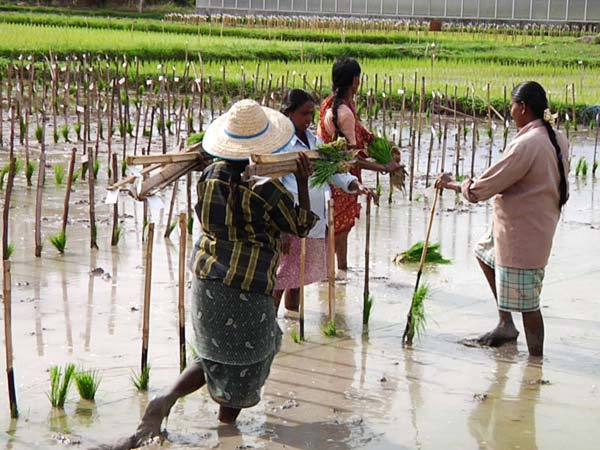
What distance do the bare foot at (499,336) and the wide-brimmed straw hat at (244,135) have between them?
2.04 metres

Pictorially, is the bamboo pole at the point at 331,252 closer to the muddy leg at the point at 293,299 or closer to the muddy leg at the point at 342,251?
the muddy leg at the point at 293,299

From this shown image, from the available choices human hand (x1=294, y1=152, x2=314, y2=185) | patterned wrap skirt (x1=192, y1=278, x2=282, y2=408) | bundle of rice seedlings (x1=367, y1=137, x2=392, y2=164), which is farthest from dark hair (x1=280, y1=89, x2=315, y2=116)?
patterned wrap skirt (x1=192, y1=278, x2=282, y2=408)

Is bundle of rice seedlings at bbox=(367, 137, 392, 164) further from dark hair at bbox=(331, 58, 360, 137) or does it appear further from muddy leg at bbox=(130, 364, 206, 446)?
muddy leg at bbox=(130, 364, 206, 446)

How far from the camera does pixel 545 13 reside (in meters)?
39.2

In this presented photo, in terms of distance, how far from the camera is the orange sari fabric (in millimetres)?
7309

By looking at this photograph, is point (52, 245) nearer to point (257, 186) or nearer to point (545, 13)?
point (257, 186)

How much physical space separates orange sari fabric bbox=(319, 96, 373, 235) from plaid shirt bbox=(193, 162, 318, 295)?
7.88ft

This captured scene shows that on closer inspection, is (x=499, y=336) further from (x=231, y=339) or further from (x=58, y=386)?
(x=58, y=386)

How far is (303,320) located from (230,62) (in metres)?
17.7

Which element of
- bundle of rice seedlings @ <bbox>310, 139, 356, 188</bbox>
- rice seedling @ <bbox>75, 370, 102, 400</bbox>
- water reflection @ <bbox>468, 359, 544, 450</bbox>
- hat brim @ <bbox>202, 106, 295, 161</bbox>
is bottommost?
water reflection @ <bbox>468, 359, 544, 450</bbox>

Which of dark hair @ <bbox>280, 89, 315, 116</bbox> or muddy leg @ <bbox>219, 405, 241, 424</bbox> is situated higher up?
dark hair @ <bbox>280, 89, 315, 116</bbox>

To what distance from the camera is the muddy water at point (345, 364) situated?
505 cm

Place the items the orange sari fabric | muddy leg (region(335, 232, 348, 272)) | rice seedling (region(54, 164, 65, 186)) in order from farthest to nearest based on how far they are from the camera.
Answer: rice seedling (region(54, 164, 65, 186)) < muddy leg (region(335, 232, 348, 272)) < the orange sari fabric

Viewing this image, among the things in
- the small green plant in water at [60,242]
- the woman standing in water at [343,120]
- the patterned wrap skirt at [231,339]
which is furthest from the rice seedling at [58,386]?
the small green plant in water at [60,242]
